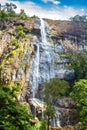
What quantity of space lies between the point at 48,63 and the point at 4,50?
800 centimetres

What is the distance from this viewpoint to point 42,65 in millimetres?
56125

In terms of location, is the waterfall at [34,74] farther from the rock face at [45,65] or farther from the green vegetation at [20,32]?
the green vegetation at [20,32]

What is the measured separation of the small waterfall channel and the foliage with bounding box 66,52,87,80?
3620 mm

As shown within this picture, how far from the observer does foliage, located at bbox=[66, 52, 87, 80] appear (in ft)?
184

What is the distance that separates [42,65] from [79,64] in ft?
21.2

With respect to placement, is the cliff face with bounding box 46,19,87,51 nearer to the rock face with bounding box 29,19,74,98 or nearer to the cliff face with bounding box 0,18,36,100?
the rock face with bounding box 29,19,74,98

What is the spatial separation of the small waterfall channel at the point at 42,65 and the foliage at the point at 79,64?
11.9ft

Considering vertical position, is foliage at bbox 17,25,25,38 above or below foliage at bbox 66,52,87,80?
above

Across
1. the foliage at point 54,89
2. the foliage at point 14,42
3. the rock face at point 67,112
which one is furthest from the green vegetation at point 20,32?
the foliage at point 54,89

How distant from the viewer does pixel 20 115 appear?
26469 millimetres

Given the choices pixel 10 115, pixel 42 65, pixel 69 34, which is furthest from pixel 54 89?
pixel 69 34

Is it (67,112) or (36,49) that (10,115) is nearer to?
(67,112)

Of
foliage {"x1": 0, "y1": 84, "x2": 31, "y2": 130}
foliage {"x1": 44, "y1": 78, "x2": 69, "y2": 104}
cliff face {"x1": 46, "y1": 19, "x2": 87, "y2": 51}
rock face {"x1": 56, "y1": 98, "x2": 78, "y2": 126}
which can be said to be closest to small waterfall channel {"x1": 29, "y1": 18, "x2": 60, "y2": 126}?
cliff face {"x1": 46, "y1": 19, "x2": 87, "y2": 51}

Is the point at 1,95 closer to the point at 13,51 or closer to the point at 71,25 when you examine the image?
the point at 13,51
